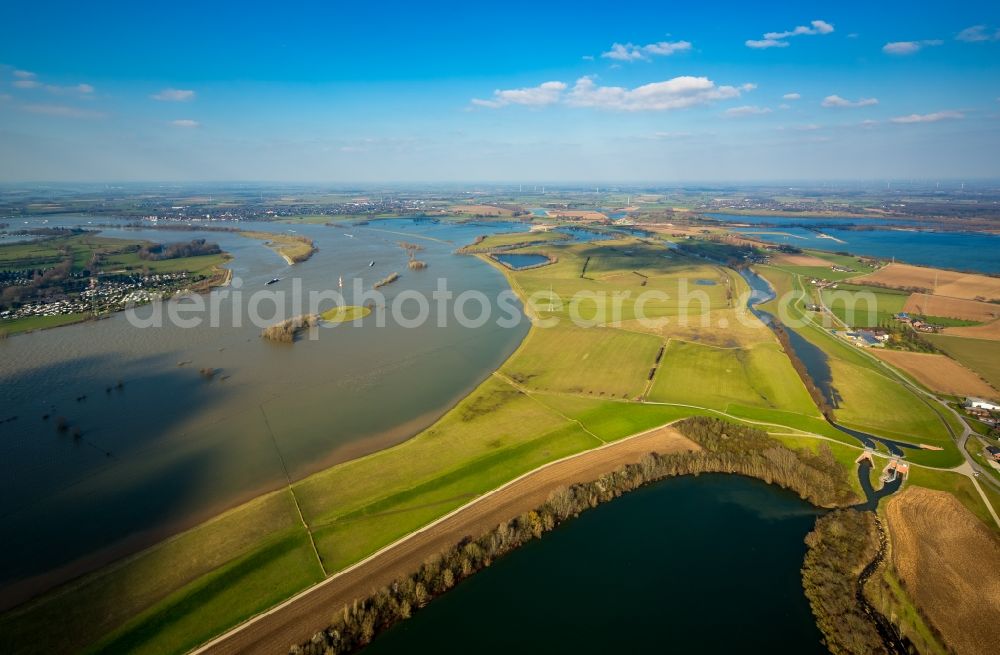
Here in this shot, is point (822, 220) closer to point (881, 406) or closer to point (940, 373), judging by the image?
point (940, 373)

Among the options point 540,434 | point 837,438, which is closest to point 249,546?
point 540,434

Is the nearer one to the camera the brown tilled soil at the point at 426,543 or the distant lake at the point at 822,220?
the brown tilled soil at the point at 426,543

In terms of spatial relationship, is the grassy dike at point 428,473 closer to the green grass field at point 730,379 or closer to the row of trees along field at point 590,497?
the green grass field at point 730,379

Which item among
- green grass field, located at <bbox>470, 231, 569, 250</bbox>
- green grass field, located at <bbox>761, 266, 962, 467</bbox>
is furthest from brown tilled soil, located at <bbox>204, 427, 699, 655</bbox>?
green grass field, located at <bbox>470, 231, 569, 250</bbox>

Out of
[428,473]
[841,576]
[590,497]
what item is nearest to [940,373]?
[841,576]

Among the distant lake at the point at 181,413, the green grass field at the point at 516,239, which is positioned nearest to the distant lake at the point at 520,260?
the green grass field at the point at 516,239

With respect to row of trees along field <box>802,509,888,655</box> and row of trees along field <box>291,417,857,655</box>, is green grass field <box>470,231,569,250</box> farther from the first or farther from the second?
row of trees along field <box>802,509,888,655</box>

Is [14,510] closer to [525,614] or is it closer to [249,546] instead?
[249,546]
